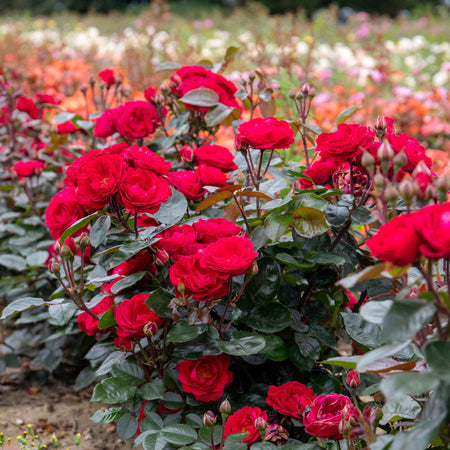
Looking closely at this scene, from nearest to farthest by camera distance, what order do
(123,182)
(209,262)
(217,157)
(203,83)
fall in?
(209,262) < (123,182) < (217,157) < (203,83)

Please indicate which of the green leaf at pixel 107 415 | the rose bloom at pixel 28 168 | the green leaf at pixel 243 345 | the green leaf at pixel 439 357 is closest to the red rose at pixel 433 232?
the green leaf at pixel 439 357

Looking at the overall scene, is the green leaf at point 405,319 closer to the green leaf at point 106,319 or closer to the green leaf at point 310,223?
the green leaf at point 310,223

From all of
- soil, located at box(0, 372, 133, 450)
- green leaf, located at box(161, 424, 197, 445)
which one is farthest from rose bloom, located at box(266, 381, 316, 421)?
soil, located at box(0, 372, 133, 450)

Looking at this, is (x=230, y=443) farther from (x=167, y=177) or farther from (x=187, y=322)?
(x=167, y=177)

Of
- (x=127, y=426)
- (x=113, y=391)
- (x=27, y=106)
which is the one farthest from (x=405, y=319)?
(x=27, y=106)

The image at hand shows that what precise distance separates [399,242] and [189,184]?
642 mm

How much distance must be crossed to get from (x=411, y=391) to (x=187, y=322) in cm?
51

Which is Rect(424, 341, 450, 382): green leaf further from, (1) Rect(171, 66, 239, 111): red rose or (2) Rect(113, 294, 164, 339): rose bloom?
(1) Rect(171, 66, 239, 111): red rose

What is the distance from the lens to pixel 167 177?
1.25 meters

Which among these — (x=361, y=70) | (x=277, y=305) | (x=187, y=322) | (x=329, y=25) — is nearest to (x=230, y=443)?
(x=187, y=322)

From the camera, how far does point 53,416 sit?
173cm

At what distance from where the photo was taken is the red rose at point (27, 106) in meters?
2.11

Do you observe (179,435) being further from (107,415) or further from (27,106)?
(27,106)

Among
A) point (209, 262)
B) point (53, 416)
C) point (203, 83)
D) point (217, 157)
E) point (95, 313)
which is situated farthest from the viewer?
point (53, 416)
